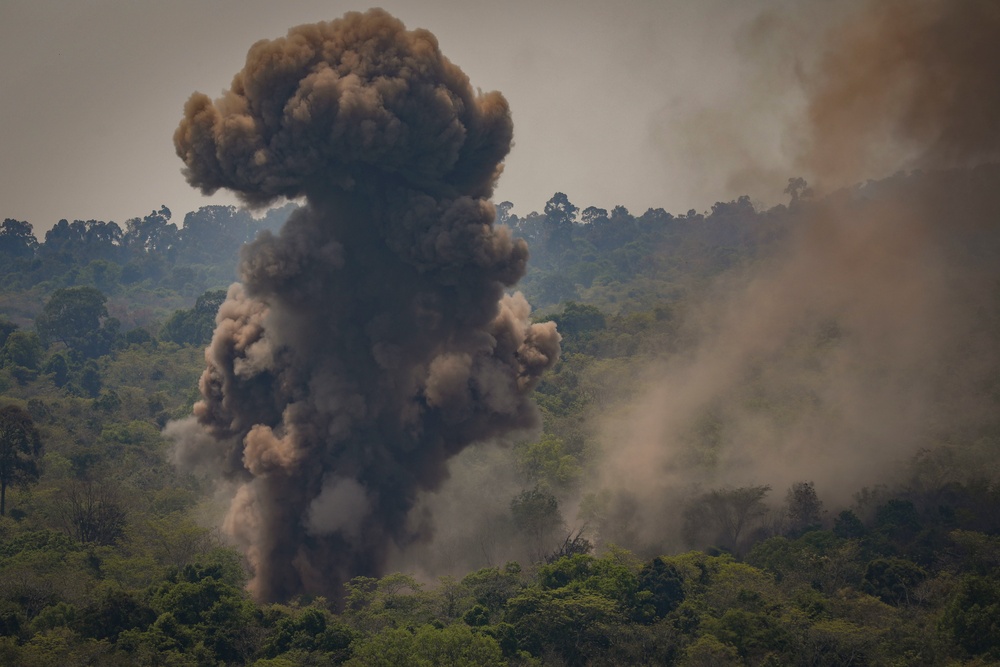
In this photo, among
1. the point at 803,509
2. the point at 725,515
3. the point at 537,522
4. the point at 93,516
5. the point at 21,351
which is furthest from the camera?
the point at 21,351

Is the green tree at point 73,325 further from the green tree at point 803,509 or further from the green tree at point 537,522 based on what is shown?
the green tree at point 803,509

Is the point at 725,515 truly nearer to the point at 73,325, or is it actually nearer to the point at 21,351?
the point at 21,351

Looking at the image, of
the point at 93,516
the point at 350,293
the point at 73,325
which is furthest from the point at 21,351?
the point at 350,293

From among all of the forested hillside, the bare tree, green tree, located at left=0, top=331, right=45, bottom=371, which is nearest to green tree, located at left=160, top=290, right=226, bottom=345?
the forested hillside

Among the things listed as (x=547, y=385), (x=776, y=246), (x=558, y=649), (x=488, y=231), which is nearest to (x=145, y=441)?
(x=547, y=385)

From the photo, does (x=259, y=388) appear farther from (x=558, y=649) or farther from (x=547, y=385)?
(x=547, y=385)

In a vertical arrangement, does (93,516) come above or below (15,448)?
below

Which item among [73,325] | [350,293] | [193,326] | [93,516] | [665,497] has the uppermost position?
[73,325]

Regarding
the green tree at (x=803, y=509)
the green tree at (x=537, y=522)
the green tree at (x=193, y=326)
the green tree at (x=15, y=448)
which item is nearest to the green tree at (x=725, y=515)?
the green tree at (x=803, y=509)
